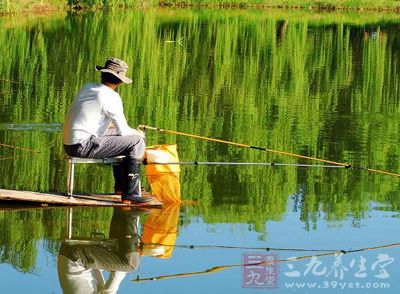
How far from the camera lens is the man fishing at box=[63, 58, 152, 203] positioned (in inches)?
363

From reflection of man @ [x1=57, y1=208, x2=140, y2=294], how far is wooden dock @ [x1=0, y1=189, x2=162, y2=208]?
1.79 feet

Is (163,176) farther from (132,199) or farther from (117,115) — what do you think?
(117,115)

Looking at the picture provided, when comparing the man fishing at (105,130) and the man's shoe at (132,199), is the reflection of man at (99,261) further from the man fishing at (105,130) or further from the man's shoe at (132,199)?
the man fishing at (105,130)

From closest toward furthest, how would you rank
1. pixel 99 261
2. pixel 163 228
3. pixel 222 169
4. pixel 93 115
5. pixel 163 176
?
pixel 99 261, pixel 163 228, pixel 93 115, pixel 163 176, pixel 222 169

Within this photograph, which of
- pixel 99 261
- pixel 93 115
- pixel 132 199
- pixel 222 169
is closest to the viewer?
pixel 99 261

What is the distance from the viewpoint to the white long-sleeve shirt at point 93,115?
9211 millimetres

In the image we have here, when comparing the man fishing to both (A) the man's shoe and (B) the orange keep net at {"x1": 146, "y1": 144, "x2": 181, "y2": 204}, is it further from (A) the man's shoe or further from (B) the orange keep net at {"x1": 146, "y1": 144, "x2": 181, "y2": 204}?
A: (B) the orange keep net at {"x1": 146, "y1": 144, "x2": 181, "y2": 204}

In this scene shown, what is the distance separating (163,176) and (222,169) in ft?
6.09

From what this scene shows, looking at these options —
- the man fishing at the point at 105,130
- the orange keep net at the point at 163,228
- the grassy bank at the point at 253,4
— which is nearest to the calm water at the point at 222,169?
the orange keep net at the point at 163,228

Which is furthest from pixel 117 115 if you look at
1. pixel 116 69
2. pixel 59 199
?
pixel 59 199

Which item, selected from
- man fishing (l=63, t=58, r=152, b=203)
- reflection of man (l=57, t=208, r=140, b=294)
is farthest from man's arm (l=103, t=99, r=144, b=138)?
reflection of man (l=57, t=208, r=140, b=294)

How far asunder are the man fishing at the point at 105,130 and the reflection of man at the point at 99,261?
2.28ft

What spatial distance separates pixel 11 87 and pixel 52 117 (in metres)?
3.56

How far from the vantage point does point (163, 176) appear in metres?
9.89
